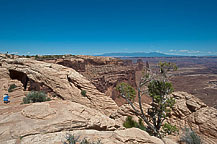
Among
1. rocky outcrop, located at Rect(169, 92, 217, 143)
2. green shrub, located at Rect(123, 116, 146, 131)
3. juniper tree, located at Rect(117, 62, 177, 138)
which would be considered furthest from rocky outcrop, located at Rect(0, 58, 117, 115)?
rocky outcrop, located at Rect(169, 92, 217, 143)

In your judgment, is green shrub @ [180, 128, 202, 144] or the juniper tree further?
the juniper tree

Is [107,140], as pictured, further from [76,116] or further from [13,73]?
[13,73]

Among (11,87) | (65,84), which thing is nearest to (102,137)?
(65,84)

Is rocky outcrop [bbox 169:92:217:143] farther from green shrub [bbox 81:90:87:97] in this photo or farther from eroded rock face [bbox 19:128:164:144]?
green shrub [bbox 81:90:87:97]

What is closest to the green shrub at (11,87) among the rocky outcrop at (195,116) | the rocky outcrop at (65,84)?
the rocky outcrop at (65,84)

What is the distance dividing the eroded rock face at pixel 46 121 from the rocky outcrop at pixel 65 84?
5.57 m

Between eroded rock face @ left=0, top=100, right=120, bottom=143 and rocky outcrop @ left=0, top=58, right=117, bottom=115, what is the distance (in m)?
5.57

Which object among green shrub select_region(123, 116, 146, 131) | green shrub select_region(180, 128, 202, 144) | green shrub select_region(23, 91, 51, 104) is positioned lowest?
green shrub select_region(123, 116, 146, 131)

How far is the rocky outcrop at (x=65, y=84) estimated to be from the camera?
13.6 meters

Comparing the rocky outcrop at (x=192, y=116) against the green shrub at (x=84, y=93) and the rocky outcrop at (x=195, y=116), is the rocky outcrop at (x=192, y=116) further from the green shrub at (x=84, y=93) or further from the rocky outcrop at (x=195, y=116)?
the green shrub at (x=84, y=93)

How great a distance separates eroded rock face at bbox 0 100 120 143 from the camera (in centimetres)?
548

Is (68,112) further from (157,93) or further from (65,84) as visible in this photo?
(157,93)

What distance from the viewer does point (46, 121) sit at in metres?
6.16

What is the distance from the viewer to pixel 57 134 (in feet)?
17.8
